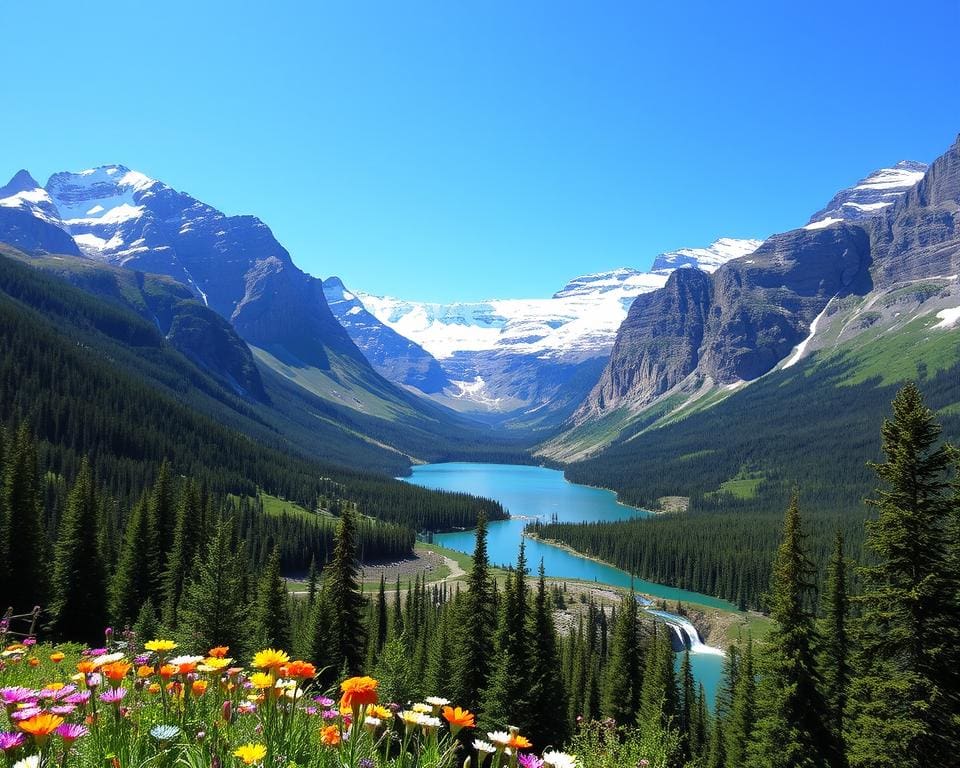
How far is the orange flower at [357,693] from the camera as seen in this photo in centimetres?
331

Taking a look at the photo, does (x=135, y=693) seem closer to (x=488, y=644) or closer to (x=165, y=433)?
(x=488, y=644)

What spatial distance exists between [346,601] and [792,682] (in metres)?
26.0

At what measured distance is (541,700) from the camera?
32531mm

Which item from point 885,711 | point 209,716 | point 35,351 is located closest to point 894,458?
point 885,711

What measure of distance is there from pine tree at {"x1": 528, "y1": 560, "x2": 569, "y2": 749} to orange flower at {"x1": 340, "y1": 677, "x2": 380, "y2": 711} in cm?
3218

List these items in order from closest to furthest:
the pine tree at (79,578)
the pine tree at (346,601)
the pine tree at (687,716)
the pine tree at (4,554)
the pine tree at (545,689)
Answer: the pine tree at (545,689) → the pine tree at (4,554) → the pine tree at (346,601) → the pine tree at (79,578) → the pine tree at (687,716)

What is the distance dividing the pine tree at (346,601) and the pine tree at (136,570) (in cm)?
1847

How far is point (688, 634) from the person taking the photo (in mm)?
92562

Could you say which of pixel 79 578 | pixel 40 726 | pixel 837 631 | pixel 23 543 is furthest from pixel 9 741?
pixel 79 578

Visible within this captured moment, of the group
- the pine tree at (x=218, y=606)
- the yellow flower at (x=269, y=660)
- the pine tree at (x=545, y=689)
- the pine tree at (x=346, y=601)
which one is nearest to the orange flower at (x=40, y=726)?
the yellow flower at (x=269, y=660)

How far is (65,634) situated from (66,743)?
147 feet

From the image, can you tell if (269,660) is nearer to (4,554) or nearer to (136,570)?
(4,554)

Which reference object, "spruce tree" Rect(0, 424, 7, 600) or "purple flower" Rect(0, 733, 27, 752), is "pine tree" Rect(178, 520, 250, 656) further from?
"purple flower" Rect(0, 733, 27, 752)

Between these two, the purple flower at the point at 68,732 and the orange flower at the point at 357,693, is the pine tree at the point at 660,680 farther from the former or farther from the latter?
the purple flower at the point at 68,732
